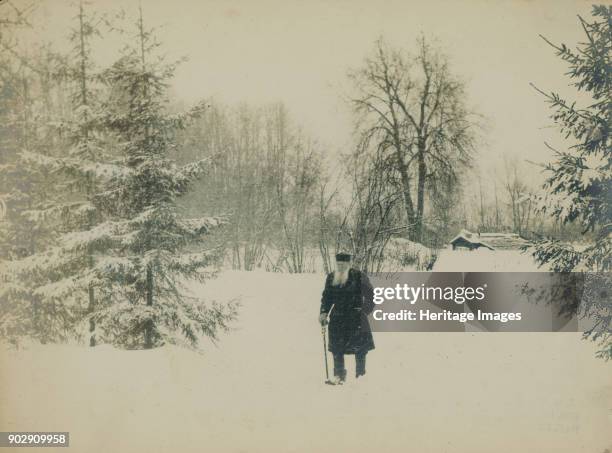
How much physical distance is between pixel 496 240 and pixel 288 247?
2.31 m

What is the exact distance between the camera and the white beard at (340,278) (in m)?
4.94

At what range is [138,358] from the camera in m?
5.33

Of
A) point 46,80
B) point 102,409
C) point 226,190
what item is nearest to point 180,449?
point 102,409

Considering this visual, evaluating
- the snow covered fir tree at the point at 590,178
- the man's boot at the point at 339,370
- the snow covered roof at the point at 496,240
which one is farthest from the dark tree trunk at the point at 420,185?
the man's boot at the point at 339,370

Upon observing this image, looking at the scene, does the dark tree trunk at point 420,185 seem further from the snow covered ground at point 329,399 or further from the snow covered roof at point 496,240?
the snow covered ground at point 329,399

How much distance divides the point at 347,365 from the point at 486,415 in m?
1.60

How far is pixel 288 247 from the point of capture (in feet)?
18.1

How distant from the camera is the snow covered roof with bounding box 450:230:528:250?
5.33m

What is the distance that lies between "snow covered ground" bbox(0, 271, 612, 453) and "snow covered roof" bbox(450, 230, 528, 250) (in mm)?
983

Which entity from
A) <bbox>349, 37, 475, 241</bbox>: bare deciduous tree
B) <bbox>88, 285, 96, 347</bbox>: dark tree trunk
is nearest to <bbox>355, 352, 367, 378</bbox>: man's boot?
<bbox>349, 37, 475, 241</bbox>: bare deciduous tree

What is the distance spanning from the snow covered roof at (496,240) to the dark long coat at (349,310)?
1.23 meters

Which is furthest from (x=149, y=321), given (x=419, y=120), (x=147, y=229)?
(x=419, y=120)

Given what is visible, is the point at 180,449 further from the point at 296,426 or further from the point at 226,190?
the point at 226,190

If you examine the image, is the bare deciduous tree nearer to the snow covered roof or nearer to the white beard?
the snow covered roof
